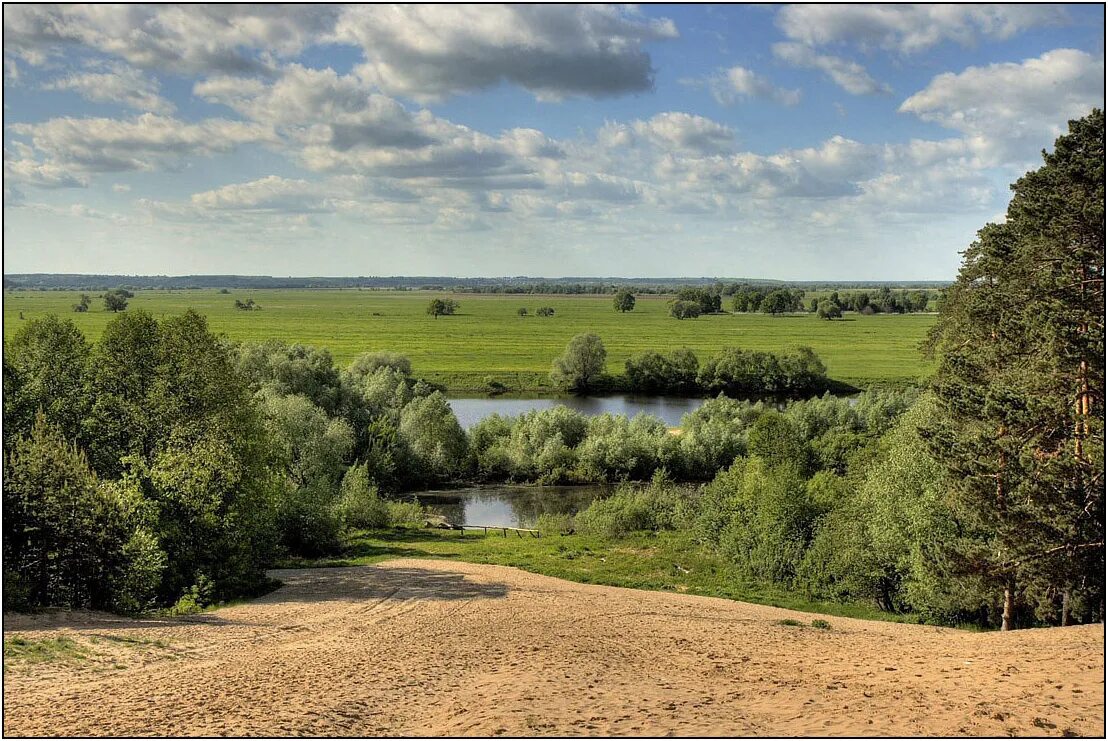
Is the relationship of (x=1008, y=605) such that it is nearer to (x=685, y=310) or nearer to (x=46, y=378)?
(x=46, y=378)

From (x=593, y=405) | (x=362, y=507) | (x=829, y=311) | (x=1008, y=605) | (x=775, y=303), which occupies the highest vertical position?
(x=775, y=303)

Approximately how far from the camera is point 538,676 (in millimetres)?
14180

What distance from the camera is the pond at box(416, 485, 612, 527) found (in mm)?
46062

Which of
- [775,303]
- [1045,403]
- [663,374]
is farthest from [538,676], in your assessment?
[775,303]

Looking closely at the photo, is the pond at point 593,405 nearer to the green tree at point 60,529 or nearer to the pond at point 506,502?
the pond at point 506,502

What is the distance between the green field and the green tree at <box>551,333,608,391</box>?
266 cm

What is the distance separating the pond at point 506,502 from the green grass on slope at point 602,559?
6.23 meters

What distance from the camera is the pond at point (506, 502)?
46062 millimetres

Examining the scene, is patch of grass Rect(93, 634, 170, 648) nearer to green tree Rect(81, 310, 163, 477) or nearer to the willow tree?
green tree Rect(81, 310, 163, 477)

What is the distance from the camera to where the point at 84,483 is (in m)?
20.7

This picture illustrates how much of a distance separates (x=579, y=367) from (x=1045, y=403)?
72.4m

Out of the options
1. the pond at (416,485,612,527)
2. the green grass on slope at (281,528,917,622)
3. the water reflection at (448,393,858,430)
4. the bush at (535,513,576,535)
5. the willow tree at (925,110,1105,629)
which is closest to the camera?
the willow tree at (925,110,1105,629)

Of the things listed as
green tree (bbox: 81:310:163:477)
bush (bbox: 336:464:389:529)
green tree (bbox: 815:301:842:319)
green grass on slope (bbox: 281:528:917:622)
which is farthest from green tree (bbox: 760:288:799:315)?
green tree (bbox: 81:310:163:477)

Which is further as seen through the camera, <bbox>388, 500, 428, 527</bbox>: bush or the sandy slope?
<bbox>388, 500, 428, 527</bbox>: bush
